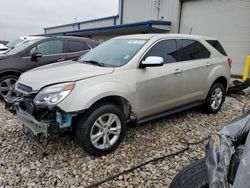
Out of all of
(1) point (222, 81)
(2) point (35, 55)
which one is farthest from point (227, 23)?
(2) point (35, 55)

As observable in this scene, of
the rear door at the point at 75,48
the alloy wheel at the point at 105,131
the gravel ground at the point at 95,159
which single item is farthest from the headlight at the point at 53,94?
the rear door at the point at 75,48

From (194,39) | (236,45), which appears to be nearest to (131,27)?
(236,45)

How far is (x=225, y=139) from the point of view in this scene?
180cm

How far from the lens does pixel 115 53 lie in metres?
4.23

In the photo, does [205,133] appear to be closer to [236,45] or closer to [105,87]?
[105,87]

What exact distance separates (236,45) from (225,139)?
10.5 metres

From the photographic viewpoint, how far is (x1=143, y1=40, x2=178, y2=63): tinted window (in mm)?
4223

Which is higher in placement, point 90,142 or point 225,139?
point 225,139

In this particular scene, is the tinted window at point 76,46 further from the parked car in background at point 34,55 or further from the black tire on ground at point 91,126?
the black tire on ground at point 91,126

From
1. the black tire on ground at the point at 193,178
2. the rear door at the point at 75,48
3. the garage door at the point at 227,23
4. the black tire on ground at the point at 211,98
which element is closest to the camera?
the black tire on ground at the point at 193,178

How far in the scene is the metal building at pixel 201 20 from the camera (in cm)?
1086

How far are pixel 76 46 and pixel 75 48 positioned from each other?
0.08 metres

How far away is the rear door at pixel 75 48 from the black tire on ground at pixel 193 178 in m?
5.49

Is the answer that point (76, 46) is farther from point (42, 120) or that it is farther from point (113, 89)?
point (42, 120)
